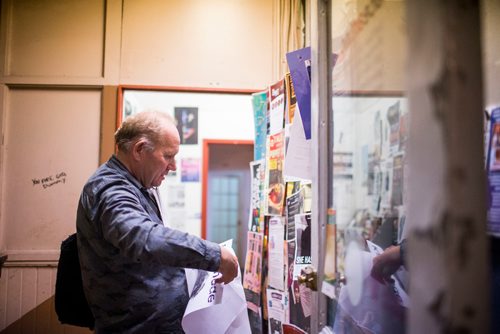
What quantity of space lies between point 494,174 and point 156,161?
0.98 meters

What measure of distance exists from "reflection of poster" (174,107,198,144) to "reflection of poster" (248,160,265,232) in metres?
0.88

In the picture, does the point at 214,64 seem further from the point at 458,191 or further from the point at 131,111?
the point at 458,191

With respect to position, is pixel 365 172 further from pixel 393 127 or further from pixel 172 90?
pixel 172 90

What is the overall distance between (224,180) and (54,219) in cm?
294

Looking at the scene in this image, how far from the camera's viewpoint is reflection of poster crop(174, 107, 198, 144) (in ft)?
9.06

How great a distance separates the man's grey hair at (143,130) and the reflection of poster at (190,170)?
150cm

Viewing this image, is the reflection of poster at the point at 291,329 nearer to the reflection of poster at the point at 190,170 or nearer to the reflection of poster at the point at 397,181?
the reflection of poster at the point at 397,181

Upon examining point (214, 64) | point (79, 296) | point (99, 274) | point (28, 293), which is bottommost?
point (28, 293)

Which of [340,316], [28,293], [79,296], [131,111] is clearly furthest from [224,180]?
[340,316]

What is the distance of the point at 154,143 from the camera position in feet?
4.14

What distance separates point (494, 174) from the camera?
2.59 ft

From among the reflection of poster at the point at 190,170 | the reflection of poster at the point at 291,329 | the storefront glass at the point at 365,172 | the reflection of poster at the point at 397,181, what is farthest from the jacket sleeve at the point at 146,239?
the reflection of poster at the point at 190,170

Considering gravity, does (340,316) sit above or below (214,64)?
below

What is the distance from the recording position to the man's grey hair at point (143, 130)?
125 centimetres
